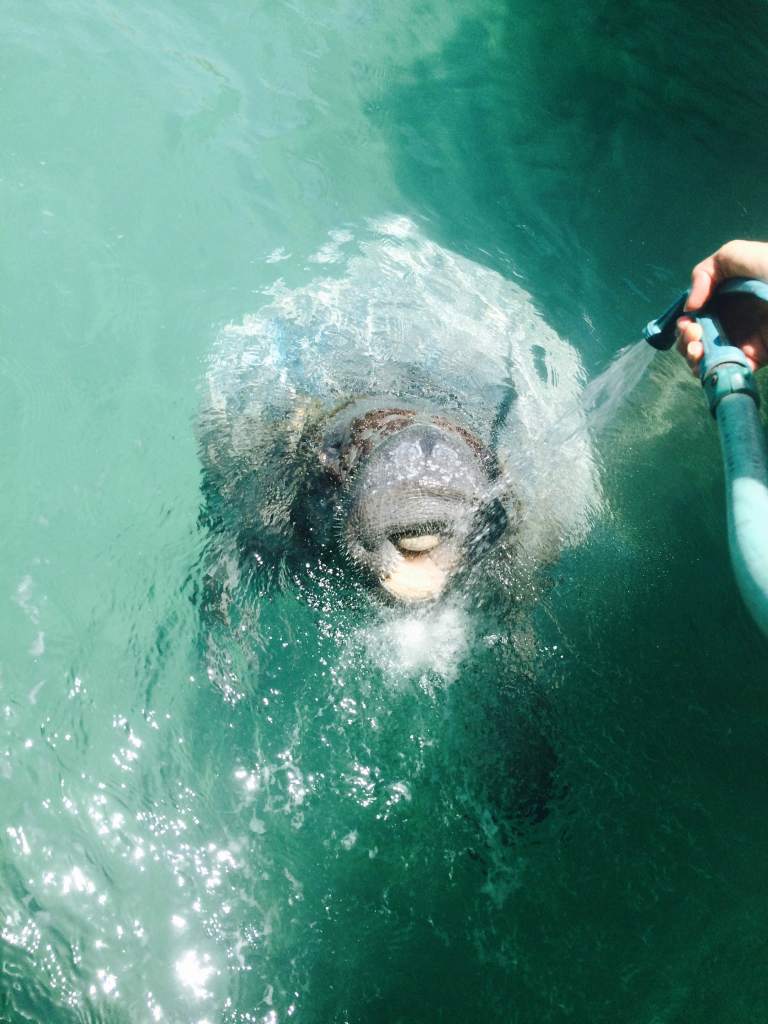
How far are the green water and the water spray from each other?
161 cm

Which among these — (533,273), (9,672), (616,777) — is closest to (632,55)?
(533,273)

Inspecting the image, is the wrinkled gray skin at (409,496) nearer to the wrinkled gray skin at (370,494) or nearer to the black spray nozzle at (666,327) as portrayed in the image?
the wrinkled gray skin at (370,494)

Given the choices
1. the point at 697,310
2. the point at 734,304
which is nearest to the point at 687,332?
the point at 697,310

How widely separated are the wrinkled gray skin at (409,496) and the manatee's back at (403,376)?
31 centimetres

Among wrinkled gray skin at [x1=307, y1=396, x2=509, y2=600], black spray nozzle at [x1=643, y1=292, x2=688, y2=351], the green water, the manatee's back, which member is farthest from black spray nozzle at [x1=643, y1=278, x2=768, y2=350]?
the green water

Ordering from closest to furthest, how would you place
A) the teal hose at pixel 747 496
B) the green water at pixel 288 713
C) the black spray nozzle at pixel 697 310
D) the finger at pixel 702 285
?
the teal hose at pixel 747 496 < the black spray nozzle at pixel 697 310 < the finger at pixel 702 285 < the green water at pixel 288 713

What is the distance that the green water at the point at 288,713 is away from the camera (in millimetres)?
2986

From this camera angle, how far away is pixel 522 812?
3340 millimetres

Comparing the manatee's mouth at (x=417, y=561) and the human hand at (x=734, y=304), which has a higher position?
the human hand at (x=734, y=304)

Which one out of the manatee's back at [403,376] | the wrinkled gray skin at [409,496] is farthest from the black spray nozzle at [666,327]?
the manatee's back at [403,376]

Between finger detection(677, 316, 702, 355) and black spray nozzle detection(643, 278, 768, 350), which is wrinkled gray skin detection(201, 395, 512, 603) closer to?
black spray nozzle detection(643, 278, 768, 350)

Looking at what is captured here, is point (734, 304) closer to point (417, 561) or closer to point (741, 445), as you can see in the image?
point (741, 445)

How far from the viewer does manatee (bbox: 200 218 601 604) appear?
3.64 metres

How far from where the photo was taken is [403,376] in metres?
4.52
